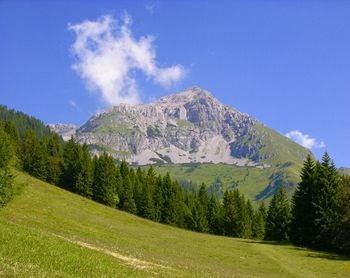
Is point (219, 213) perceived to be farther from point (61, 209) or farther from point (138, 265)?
point (138, 265)

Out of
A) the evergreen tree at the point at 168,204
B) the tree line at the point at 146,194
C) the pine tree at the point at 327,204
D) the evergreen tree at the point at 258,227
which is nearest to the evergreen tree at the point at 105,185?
the tree line at the point at 146,194

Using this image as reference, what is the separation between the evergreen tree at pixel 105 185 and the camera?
121m

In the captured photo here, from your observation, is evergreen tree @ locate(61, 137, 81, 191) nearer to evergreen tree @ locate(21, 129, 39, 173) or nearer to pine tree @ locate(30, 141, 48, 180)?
pine tree @ locate(30, 141, 48, 180)

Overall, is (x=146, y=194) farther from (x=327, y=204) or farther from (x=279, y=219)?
(x=327, y=204)

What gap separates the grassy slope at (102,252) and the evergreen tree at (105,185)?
1056 inches

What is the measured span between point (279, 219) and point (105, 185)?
50.2 metres

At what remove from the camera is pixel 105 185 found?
12106 centimetres

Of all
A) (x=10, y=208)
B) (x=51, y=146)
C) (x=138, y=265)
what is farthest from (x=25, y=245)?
(x=51, y=146)

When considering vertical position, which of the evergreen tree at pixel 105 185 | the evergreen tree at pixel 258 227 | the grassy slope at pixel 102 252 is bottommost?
the grassy slope at pixel 102 252

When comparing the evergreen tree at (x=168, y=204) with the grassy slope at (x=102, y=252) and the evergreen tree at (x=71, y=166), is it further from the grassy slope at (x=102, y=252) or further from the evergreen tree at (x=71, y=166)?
the grassy slope at (x=102, y=252)

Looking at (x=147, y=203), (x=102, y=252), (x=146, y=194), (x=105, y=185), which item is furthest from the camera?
(x=146, y=194)

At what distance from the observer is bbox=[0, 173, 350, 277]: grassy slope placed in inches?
832

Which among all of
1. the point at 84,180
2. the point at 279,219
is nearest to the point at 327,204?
the point at 279,219

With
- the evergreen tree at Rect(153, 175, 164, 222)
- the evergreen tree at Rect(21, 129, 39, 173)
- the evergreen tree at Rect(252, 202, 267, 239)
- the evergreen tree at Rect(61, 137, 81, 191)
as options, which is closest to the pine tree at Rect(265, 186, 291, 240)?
the evergreen tree at Rect(252, 202, 267, 239)
